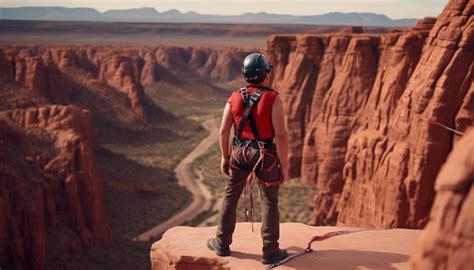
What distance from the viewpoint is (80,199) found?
2439cm

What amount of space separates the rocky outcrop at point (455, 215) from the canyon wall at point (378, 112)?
14.7 m

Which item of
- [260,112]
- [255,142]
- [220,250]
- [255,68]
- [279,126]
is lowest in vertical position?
[220,250]

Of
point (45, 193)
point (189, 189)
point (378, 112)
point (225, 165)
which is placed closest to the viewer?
point (225, 165)

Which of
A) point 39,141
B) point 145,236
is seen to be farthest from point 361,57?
point 39,141

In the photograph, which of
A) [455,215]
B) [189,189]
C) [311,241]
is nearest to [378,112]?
[311,241]

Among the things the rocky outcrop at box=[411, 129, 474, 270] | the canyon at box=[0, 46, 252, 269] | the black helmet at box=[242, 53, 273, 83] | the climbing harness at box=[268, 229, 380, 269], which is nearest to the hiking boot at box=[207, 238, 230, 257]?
the climbing harness at box=[268, 229, 380, 269]

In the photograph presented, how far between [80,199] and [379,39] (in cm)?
2154

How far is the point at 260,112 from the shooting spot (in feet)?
25.0

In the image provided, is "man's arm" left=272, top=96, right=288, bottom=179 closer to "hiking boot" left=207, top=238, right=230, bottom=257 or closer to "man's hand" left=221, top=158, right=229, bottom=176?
"man's hand" left=221, top=158, right=229, bottom=176

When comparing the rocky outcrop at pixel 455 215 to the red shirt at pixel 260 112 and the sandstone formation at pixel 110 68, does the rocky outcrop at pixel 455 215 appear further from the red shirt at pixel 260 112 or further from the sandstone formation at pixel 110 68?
the sandstone formation at pixel 110 68

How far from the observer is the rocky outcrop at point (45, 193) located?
19703 millimetres

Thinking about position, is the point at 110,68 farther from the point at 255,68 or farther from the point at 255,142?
the point at 255,142

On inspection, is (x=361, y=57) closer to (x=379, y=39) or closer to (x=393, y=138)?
(x=379, y=39)

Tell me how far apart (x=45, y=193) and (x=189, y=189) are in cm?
2115
